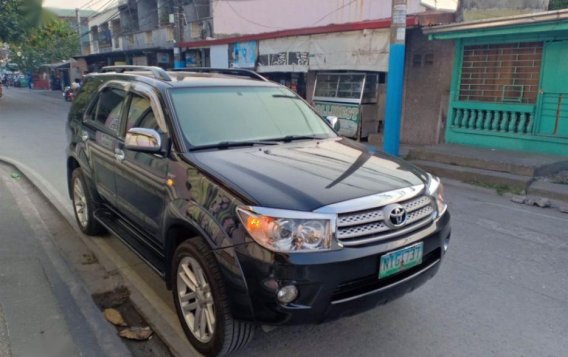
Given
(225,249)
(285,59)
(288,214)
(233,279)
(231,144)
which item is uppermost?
(285,59)

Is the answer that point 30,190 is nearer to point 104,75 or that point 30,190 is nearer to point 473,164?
point 104,75

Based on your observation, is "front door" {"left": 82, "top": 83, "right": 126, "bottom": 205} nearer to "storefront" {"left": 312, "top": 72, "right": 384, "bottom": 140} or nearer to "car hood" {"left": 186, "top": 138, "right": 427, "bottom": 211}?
"car hood" {"left": 186, "top": 138, "right": 427, "bottom": 211}

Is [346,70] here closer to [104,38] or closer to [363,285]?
[363,285]

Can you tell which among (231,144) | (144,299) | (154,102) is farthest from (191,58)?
(231,144)

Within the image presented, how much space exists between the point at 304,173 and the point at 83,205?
10.6ft

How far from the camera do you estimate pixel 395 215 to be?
8.57 feet

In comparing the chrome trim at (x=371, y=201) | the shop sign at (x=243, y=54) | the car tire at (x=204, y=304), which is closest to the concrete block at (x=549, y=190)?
the chrome trim at (x=371, y=201)

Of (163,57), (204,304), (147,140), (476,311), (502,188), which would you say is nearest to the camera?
(204,304)

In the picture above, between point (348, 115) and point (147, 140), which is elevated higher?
point (147, 140)

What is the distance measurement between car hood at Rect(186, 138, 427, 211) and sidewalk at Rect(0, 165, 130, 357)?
1450 mm

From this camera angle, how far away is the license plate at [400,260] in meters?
2.57

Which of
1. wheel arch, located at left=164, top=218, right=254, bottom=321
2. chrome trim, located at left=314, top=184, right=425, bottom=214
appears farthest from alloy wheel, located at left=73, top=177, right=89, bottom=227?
chrome trim, located at left=314, top=184, right=425, bottom=214

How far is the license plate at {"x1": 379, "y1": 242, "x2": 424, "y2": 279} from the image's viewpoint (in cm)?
257

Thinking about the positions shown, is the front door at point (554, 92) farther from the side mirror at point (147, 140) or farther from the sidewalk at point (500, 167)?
the side mirror at point (147, 140)
